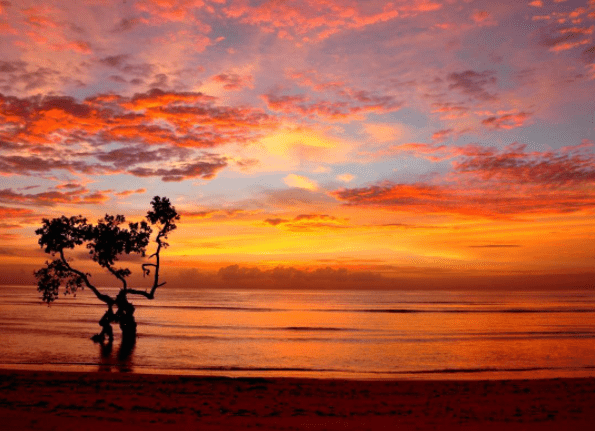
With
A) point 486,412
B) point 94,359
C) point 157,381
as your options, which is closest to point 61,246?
point 94,359

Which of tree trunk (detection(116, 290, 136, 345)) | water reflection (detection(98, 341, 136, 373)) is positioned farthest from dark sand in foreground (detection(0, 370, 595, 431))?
tree trunk (detection(116, 290, 136, 345))

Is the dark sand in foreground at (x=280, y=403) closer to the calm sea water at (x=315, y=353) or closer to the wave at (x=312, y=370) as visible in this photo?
the wave at (x=312, y=370)

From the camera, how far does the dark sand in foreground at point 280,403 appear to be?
14.2m

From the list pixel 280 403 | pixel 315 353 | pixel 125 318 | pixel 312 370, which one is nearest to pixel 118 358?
pixel 125 318

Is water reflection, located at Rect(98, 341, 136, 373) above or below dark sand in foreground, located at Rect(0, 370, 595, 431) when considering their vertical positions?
below

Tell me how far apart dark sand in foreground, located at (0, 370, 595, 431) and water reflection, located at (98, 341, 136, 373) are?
425cm

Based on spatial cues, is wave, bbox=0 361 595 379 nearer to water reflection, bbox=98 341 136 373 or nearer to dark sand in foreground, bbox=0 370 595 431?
water reflection, bbox=98 341 136 373

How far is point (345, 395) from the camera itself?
65.4 ft

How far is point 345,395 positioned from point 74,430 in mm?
11480

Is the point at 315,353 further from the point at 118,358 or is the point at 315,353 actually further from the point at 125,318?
the point at 125,318

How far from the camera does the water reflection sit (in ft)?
89.7

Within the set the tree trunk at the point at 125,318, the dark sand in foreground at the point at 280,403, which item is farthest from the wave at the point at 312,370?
the tree trunk at the point at 125,318

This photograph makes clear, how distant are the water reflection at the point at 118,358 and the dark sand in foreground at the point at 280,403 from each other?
4.25 m

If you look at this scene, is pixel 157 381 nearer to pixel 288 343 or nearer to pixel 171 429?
pixel 171 429
